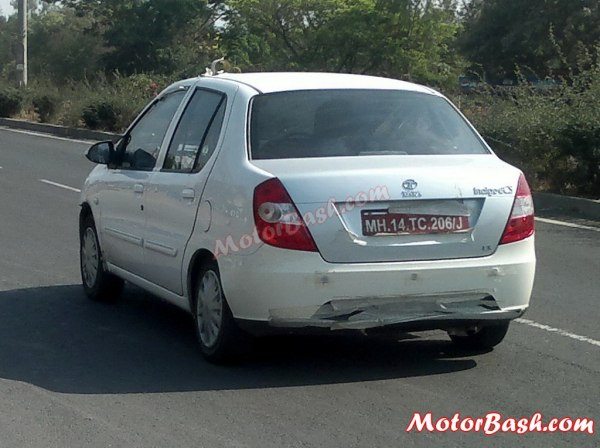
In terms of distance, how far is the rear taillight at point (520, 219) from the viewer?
249 inches

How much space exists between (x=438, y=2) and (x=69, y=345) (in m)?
47.1

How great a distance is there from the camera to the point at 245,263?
6.11 m

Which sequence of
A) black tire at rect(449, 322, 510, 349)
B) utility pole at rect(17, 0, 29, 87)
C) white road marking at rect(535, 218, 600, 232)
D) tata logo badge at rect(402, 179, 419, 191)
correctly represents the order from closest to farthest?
tata logo badge at rect(402, 179, 419, 191) < black tire at rect(449, 322, 510, 349) < white road marking at rect(535, 218, 600, 232) < utility pole at rect(17, 0, 29, 87)

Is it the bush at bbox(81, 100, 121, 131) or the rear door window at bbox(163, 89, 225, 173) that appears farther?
the bush at bbox(81, 100, 121, 131)

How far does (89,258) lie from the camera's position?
8.70 metres

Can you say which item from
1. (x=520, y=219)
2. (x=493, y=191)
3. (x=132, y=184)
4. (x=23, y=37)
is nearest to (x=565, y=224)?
(x=132, y=184)

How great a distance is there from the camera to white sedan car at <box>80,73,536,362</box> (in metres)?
6.02

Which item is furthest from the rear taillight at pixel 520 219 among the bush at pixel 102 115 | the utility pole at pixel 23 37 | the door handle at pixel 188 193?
the utility pole at pixel 23 37

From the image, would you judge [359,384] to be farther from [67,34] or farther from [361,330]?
[67,34]

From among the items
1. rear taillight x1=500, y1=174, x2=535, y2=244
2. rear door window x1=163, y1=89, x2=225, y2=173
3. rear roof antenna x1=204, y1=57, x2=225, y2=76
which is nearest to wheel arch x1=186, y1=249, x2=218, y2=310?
rear door window x1=163, y1=89, x2=225, y2=173

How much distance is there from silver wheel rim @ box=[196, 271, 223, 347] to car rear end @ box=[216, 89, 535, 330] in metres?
0.27

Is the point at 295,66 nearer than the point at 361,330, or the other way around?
the point at 361,330

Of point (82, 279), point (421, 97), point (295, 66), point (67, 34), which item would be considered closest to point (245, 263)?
point (421, 97)

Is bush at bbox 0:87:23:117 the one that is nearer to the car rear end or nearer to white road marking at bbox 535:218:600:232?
white road marking at bbox 535:218:600:232
